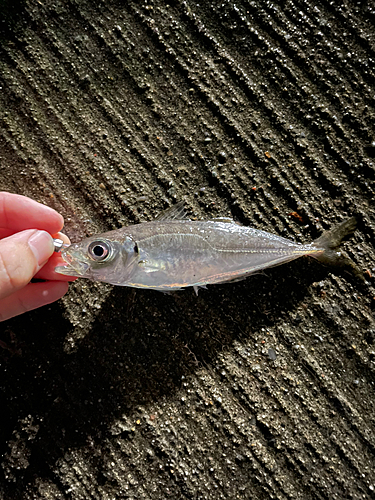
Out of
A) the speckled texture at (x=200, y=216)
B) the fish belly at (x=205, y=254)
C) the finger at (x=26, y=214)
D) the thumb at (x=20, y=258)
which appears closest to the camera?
the thumb at (x=20, y=258)

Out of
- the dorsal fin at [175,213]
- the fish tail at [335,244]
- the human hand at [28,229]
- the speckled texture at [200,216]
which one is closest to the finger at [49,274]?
the human hand at [28,229]

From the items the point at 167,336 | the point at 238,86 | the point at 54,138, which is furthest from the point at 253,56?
the point at 167,336

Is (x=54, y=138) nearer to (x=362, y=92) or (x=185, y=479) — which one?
(x=362, y=92)

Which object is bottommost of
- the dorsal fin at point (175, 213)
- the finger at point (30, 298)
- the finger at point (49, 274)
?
the finger at point (30, 298)

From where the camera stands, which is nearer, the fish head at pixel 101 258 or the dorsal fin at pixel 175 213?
the fish head at pixel 101 258

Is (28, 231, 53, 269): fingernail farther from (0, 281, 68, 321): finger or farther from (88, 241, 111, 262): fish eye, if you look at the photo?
(0, 281, 68, 321): finger

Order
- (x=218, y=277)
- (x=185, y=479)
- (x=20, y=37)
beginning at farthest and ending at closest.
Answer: (x=20, y=37)
(x=185, y=479)
(x=218, y=277)

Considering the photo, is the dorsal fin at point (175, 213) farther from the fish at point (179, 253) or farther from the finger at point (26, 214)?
the finger at point (26, 214)
